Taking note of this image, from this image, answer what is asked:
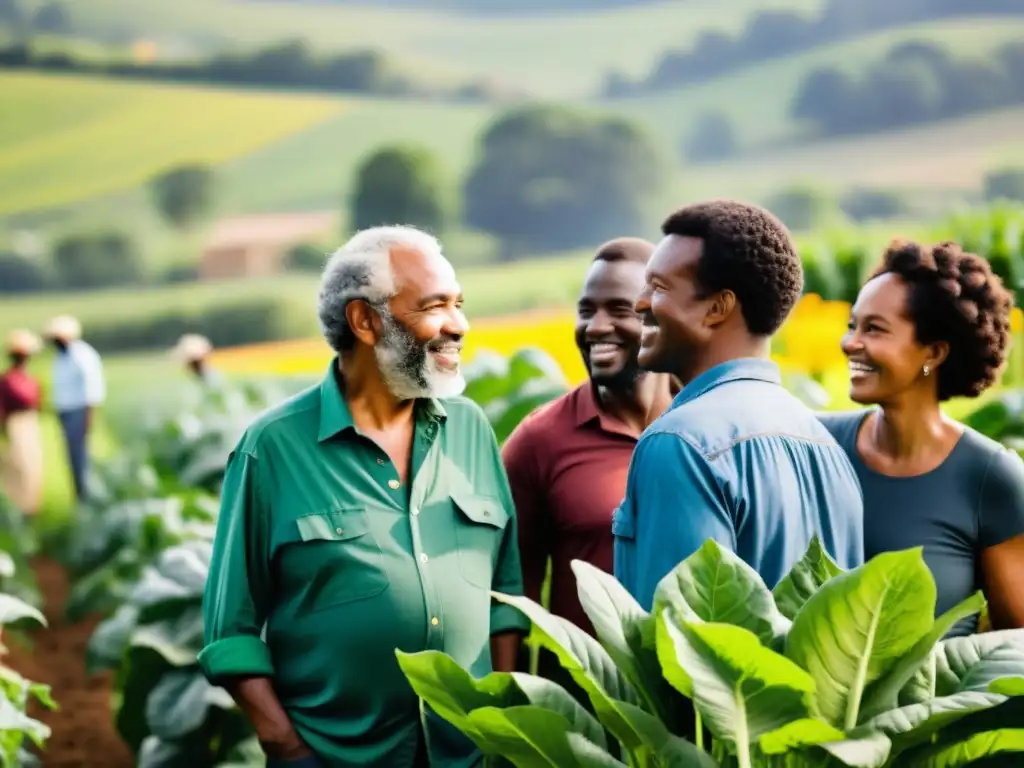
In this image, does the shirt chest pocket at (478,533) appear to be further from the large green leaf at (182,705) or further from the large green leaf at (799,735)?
the large green leaf at (182,705)

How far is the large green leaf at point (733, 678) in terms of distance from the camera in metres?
1.84

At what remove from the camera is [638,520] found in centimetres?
246

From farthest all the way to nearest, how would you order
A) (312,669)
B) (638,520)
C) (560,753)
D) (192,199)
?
(192,199) < (312,669) < (638,520) < (560,753)

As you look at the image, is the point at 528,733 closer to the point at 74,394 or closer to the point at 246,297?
the point at 74,394

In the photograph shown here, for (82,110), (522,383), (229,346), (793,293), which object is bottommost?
(229,346)

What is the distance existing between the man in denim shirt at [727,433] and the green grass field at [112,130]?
18860 mm

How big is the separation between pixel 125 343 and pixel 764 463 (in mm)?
18386

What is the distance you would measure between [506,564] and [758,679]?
4.70ft

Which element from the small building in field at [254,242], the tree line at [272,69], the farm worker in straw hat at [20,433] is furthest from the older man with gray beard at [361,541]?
the tree line at [272,69]

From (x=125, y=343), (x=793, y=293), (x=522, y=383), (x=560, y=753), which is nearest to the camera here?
(x=560, y=753)

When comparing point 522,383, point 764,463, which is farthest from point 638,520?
point 522,383

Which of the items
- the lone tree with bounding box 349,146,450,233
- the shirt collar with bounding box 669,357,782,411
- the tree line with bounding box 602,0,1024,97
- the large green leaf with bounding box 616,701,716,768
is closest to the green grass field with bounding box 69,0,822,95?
the tree line with bounding box 602,0,1024,97

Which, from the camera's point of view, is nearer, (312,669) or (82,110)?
(312,669)

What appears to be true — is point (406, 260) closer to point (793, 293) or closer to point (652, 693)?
point (793, 293)
